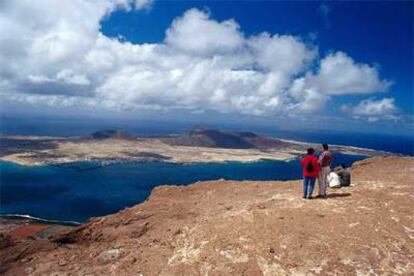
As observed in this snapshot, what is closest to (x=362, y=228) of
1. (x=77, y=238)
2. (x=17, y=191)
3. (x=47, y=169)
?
(x=77, y=238)

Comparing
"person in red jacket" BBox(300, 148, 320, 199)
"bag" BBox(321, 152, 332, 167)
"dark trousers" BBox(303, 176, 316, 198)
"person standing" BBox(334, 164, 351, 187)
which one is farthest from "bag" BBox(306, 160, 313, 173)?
"person standing" BBox(334, 164, 351, 187)

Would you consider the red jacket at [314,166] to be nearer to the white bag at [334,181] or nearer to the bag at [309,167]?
the bag at [309,167]

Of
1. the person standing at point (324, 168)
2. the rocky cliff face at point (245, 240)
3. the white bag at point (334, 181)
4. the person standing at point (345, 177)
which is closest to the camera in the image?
the rocky cliff face at point (245, 240)

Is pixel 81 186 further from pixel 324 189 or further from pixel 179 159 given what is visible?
pixel 324 189

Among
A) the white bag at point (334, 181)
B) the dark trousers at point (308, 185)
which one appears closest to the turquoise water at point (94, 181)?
the white bag at point (334, 181)

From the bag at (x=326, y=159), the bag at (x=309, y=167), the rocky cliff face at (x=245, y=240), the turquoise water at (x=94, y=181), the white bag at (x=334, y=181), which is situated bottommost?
the turquoise water at (x=94, y=181)

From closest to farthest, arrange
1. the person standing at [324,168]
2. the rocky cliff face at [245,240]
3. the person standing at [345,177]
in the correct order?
the rocky cliff face at [245,240], the person standing at [324,168], the person standing at [345,177]
